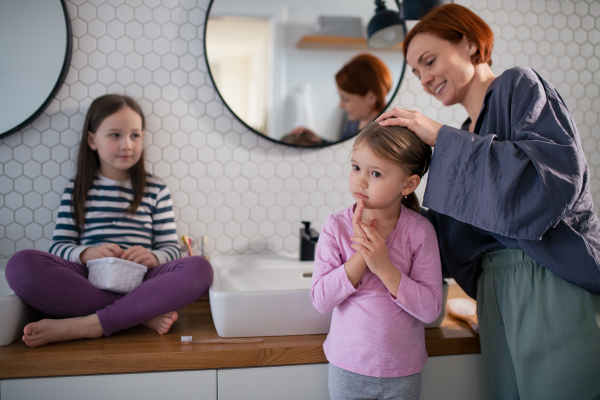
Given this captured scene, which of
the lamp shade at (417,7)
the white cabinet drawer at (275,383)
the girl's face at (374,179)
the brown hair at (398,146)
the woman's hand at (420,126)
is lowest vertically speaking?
the white cabinet drawer at (275,383)

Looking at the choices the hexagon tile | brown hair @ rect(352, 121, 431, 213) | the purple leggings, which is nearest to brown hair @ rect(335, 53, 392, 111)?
the hexagon tile

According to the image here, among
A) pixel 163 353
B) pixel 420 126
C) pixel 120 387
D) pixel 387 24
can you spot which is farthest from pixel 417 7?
pixel 120 387

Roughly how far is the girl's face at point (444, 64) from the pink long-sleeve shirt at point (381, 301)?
40 centimetres

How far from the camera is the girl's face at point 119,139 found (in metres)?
1.46

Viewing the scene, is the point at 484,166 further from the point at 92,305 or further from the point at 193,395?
the point at 92,305

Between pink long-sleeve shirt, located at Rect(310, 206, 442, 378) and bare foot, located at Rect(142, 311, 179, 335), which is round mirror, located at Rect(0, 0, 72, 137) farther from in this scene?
pink long-sleeve shirt, located at Rect(310, 206, 442, 378)

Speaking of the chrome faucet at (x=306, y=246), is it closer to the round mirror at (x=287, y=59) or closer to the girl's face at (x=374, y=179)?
the round mirror at (x=287, y=59)

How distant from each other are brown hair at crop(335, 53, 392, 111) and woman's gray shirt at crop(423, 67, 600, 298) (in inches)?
24.2

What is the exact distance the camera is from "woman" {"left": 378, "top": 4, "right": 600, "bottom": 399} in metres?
0.95

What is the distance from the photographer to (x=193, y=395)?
1.15 meters

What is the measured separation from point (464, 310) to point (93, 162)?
1333mm

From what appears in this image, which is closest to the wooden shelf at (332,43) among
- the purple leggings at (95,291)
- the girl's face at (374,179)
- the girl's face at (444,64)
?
the girl's face at (444,64)

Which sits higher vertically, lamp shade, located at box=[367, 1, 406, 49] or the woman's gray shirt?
lamp shade, located at box=[367, 1, 406, 49]

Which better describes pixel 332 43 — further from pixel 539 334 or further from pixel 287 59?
pixel 539 334
